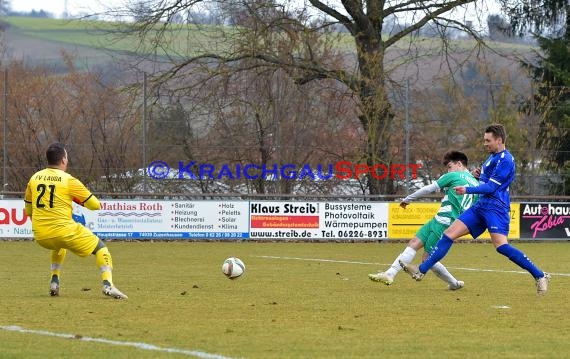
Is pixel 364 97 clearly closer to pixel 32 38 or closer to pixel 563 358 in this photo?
pixel 563 358

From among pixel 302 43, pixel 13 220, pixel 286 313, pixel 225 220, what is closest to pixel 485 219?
pixel 286 313

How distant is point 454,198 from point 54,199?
4915 millimetres

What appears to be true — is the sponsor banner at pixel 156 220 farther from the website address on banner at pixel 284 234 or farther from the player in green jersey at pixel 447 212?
the player in green jersey at pixel 447 212

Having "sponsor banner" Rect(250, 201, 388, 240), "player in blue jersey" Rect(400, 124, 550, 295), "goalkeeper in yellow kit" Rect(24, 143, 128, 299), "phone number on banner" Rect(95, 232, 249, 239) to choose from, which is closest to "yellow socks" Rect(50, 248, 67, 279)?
"goalkeeper in yellow kit" Rect(24, 143, 128, 299)

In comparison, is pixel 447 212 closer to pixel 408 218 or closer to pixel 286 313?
pixel 286 313

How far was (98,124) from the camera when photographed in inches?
1238

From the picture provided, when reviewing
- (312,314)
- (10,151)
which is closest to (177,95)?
(10,151)

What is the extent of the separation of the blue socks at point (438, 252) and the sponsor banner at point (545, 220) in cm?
1679

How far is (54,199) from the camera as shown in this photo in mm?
11867

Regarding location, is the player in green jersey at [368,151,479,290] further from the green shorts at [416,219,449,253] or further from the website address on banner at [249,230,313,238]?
the website address on banner at [249,230,313,238]

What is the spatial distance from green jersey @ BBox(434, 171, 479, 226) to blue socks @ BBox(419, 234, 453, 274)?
833 millimetres

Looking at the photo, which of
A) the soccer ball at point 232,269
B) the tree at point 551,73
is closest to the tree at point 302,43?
the tree at point 551,73

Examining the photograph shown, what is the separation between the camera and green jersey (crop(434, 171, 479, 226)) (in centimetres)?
1351

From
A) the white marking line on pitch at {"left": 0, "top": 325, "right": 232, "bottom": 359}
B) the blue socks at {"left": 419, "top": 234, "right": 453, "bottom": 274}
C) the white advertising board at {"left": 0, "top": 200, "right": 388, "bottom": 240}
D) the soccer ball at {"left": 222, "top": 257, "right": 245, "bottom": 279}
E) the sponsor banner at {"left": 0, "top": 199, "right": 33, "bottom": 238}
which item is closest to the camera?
the white marking line on pitch at {"left": 0, "top": 325, "right": 232, "bottom": 359}
